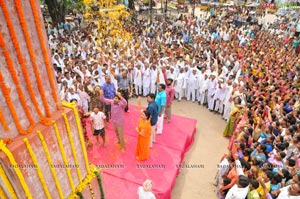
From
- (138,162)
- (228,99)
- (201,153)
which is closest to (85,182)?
(138,162)

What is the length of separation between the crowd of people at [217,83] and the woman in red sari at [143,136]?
2 centimetres

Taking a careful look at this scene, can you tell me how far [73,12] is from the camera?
774 inches

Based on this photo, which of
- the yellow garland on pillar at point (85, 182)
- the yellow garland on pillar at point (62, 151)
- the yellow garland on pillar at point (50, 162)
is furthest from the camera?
the yellow garland on pillar at point (85, 182)

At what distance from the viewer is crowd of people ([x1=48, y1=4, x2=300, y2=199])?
4.93 meters

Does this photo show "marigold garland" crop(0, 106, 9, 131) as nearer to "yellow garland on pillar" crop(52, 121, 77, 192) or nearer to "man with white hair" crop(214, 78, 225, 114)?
"yellow garland on pillar" crop(52, 121, 77, 192)

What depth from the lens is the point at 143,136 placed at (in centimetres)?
568

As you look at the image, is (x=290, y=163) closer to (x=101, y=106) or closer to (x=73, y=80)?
(x=101, y=106)

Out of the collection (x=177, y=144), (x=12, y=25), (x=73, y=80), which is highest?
(x=12, y=25)

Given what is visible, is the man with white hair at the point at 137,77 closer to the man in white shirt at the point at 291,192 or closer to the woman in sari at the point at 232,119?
the woman in sari at the point at 232,119

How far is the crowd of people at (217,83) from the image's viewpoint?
493 centimetres

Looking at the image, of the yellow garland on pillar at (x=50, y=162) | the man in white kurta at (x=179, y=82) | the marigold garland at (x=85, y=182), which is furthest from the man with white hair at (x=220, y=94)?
the yellow garland on pillar at (x=50, y=162)

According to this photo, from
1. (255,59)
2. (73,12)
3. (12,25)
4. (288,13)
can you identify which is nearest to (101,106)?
(12,25)

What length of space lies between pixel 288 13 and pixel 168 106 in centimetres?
1809

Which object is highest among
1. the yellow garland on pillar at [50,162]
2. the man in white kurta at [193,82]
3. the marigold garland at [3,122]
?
the marigold garland at [3,122]
